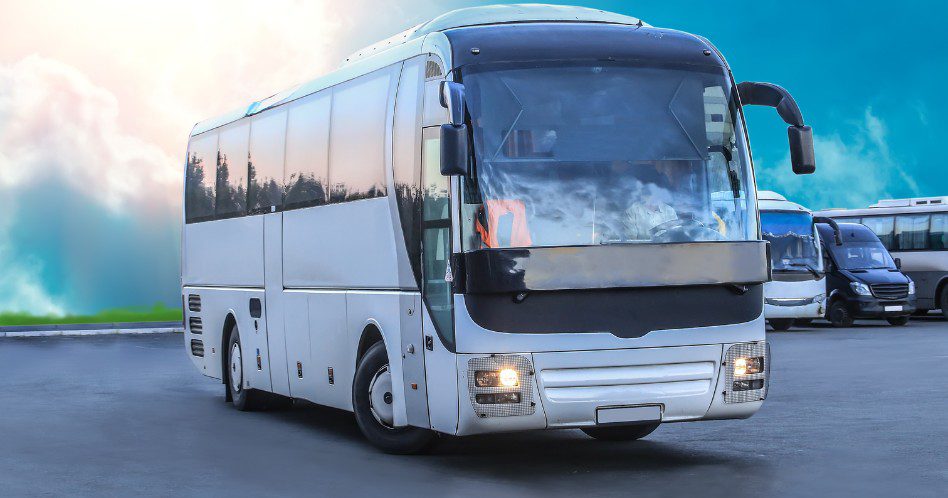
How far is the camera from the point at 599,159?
11.6 metres

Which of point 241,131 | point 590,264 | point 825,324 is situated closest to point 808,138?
point 590,264

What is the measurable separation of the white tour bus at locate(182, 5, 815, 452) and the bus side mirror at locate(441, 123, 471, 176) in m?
0.01

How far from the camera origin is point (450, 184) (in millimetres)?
11594

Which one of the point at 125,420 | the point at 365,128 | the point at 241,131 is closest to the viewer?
the point at 365,128

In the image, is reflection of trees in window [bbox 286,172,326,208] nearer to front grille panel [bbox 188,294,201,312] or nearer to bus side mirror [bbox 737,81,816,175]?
bus side mirror [bbox 737,81,816,175]

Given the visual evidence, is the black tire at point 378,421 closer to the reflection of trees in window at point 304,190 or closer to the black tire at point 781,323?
the reflection of trees in window at point 304,190

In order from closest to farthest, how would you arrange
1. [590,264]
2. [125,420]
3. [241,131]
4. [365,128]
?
1. [590,264]
2. [365,128]
3. [125,420]
4. [241,131]

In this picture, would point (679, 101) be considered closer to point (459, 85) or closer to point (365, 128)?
point (459, 85)

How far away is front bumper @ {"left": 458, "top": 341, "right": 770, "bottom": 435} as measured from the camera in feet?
36.8

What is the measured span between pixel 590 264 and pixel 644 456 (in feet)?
7.19

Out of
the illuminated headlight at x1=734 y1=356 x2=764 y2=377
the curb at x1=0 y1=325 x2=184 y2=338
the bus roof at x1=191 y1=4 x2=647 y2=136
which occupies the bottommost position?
the curb at x1=0 y1=325 x2=184 y2=338

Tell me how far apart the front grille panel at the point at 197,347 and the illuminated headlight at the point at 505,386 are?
8.89m

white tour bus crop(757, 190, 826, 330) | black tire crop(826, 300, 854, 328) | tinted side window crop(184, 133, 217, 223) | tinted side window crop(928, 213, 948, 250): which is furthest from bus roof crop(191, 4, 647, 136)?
tinted side window crop(928, 213, 948, 250)

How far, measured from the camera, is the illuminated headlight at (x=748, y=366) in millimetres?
11727
